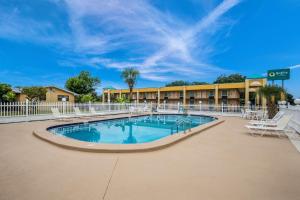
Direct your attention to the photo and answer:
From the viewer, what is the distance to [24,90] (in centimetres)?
2336

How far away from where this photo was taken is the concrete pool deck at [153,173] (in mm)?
2764

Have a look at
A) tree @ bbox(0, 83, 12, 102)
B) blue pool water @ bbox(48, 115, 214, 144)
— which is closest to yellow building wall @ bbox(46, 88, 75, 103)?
tree @ bbox(0, 83, 12, 102)

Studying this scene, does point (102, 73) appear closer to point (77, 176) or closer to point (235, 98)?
point (235, 98)

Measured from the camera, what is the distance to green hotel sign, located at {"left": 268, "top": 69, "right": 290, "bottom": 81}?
16.3 m

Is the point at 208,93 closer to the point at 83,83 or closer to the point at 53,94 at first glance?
the point at 83,83

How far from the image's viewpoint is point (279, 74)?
1666cm

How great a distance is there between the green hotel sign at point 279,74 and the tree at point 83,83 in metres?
37.0

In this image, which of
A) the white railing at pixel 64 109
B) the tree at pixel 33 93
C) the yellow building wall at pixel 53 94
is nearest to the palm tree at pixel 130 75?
the yellow building wall at pixel 53 94

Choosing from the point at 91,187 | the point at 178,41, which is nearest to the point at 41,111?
the point at 91,187

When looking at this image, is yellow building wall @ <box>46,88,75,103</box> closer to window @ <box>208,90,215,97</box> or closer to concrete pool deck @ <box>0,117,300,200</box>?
concrete pool deck @ <box>0,117,300,200</box>

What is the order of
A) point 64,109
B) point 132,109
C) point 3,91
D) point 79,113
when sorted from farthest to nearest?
point 132,109 → point 3,91 → point 64,109 → point 79,113

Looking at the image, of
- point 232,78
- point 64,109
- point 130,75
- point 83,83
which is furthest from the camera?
point 232,78

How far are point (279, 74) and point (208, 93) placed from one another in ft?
77.0

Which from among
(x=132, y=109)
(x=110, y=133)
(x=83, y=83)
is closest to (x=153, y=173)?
(x=110, y=133)
